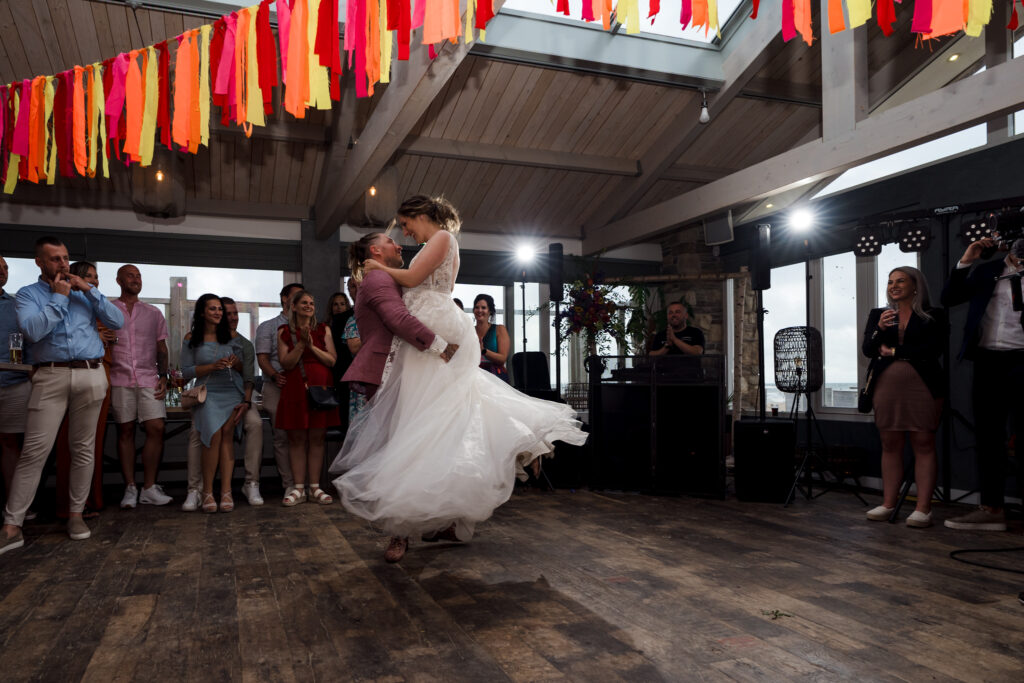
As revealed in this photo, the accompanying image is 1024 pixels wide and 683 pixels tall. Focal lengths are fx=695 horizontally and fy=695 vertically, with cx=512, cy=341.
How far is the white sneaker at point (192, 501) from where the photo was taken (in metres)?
4.35

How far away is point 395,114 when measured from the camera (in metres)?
4.68

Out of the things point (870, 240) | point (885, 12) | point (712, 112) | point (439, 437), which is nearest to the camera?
point (439, 437)

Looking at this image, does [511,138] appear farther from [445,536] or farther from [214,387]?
[445,536]

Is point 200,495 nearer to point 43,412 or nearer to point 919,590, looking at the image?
point 43,412

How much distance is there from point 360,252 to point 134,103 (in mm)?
1745

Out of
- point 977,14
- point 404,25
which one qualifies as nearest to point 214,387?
point 404,25

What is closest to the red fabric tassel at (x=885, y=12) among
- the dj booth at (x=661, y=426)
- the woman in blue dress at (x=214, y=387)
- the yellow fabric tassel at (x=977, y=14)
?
the yellow fabric tassel at (x=977, y=14)

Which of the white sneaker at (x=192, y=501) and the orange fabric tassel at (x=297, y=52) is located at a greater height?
the orange fabric tassel at (x=297, y=52)

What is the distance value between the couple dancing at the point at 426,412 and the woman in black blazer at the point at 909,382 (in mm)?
2154

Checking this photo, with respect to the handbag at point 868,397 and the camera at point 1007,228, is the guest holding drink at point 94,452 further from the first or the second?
the camera at point 1007,228

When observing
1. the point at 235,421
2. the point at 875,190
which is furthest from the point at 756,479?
the point at 235,421

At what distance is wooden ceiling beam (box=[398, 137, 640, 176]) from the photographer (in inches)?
253

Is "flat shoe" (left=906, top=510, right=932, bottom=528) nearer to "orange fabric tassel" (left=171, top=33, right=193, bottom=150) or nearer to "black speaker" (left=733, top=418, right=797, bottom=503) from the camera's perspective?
"black speaker" (left=733, top=418, right=797, bottom=503)

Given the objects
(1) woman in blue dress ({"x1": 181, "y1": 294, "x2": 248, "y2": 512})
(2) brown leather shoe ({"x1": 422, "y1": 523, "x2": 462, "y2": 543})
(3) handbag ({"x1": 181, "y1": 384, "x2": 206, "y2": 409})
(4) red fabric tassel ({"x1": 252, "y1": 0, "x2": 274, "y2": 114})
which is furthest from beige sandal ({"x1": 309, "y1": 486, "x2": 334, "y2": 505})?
(4) red fabric tassel ({"x1": 252, "y1": 0, "x2": 274, "y2": 114})
